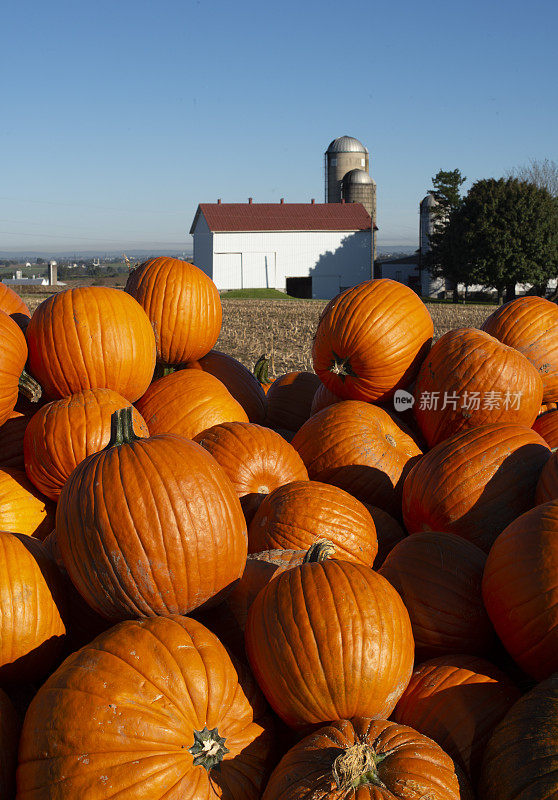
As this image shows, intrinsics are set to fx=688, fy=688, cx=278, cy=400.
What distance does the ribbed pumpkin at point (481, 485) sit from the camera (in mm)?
3207

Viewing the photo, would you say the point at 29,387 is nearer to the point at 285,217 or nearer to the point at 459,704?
the point at 459,704

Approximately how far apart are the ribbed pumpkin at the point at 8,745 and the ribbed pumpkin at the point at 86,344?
175 cm

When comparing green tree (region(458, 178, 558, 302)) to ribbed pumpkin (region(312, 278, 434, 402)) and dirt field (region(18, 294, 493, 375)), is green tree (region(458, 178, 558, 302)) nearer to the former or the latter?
dirt field (region(18, 294, 493, 375))

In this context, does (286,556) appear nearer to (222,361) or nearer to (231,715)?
(231,715)

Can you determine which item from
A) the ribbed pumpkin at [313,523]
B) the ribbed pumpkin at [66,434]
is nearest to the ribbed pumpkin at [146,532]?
the ribbed pumpkin at [313,523]

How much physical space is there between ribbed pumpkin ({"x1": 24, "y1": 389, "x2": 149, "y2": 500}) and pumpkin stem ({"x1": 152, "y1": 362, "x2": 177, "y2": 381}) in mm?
1118

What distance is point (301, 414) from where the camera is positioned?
5.17 m

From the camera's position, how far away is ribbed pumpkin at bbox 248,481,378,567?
304 cm

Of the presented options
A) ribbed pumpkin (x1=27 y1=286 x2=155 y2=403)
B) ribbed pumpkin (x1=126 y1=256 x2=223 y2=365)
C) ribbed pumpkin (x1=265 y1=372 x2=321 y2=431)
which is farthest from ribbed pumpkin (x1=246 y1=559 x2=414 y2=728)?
ribbed pumpkin (x1=265 y1=372 x2=321 y2=431)

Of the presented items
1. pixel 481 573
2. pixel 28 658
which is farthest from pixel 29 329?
pixel 481 573

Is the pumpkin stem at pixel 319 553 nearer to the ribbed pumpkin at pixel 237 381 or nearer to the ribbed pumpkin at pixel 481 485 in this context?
the ribbed pumpkin at pixel 481 485

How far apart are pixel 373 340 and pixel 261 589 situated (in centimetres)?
200

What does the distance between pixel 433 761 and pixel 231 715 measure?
604 mm

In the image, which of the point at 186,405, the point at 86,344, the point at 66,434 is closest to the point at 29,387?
the point at 86,344
